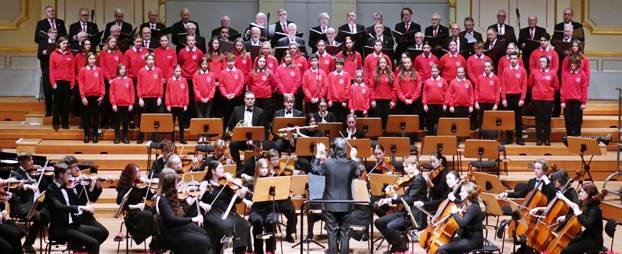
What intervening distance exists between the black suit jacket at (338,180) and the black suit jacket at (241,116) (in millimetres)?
3552

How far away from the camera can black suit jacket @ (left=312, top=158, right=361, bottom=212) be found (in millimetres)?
11062

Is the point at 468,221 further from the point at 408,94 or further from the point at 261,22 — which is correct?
the point at 261,22

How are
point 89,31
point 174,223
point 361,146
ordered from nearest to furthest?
1. point 174,223
2. point 361,146
3. point 89,31

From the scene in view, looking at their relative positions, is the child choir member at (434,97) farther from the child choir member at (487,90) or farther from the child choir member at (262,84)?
the child choir member at (262,84)

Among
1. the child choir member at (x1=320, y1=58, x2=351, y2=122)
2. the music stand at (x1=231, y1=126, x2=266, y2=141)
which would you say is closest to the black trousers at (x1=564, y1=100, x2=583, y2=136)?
the child choir member at (x1=320, y1=58, x2=351, y2=122)

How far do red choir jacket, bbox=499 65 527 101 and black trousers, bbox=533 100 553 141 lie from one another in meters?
0.27

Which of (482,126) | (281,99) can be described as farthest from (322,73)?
(482,126)

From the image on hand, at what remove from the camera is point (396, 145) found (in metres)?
13.6

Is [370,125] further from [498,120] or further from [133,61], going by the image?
[133,61]

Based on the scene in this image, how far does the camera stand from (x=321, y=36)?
52.2ft

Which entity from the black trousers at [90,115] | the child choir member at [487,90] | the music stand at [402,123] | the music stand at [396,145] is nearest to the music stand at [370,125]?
the music stand at [402,123]

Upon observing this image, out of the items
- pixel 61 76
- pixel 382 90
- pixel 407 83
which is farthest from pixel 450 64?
pixel 61 76

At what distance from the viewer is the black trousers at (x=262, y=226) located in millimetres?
11305

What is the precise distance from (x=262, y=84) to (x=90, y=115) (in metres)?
2.74
